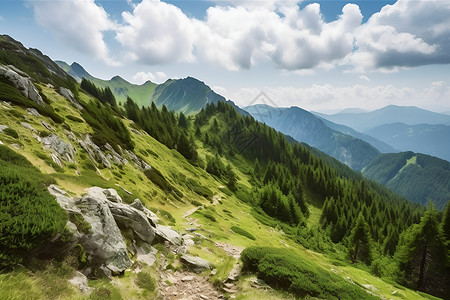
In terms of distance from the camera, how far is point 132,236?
14602 mm

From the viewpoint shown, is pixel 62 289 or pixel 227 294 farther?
pixel 227 294

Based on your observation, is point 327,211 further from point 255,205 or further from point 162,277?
point 162,277

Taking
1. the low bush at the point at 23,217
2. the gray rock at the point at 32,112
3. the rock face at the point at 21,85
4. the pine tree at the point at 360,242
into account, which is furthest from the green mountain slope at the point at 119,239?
the rock face at the point at 21,85

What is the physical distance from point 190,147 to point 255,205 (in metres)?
40.5

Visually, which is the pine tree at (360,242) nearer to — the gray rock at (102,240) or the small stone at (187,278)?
the small stone at (187,278)

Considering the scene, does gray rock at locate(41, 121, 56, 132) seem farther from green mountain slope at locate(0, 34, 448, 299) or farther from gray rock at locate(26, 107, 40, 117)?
gray rock at locate(26, 107, 40, 117)

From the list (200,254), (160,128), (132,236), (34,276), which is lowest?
(200,254)

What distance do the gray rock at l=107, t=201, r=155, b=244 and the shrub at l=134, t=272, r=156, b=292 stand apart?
143 inches

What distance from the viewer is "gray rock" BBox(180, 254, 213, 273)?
51.3 feet

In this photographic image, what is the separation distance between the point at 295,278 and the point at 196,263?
687cm

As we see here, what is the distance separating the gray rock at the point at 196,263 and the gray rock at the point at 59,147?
2185 cm

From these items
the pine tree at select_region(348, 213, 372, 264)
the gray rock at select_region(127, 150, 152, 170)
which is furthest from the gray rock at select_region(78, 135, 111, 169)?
the pine tree at select_region(348, 213, 372, 264)

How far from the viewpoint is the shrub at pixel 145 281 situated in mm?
11305

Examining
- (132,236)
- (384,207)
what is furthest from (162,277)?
(384,207)
